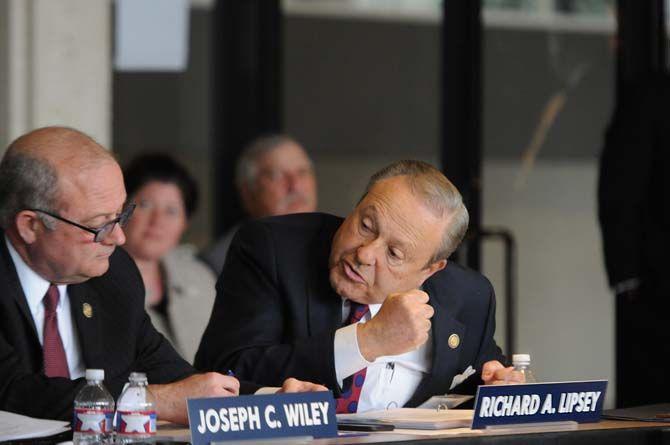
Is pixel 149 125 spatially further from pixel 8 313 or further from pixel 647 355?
pixel 8 313

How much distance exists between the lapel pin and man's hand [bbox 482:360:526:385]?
11 cm

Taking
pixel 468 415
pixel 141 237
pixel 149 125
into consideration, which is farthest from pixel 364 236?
pixel 149 125

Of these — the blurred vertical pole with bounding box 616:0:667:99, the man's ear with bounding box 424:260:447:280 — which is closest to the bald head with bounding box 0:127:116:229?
the man's ear with bounding box 424:260:447:280

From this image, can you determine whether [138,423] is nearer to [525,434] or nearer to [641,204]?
[525,434]

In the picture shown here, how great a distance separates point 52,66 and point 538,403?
2592 mm

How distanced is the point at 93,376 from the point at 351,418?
520 millimetres

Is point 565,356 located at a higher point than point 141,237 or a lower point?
lower

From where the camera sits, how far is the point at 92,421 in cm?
239

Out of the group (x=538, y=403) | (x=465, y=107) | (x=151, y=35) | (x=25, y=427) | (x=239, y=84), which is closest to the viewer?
(x=25, y=427)

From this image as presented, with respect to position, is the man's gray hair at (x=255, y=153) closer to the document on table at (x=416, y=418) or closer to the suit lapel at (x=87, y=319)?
the suit lapel at (x=87, y=319)

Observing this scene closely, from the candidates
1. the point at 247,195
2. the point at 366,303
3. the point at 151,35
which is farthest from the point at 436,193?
the point at 151,35

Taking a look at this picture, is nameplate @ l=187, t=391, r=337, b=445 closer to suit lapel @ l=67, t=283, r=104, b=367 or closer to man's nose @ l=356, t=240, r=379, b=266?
man's nose @ l=356, t=240, r=379, b=266

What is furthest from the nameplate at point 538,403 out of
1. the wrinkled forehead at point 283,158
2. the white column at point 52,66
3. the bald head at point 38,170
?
the wrinkled forehead at point 283,158

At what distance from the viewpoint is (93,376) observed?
2523 mm
